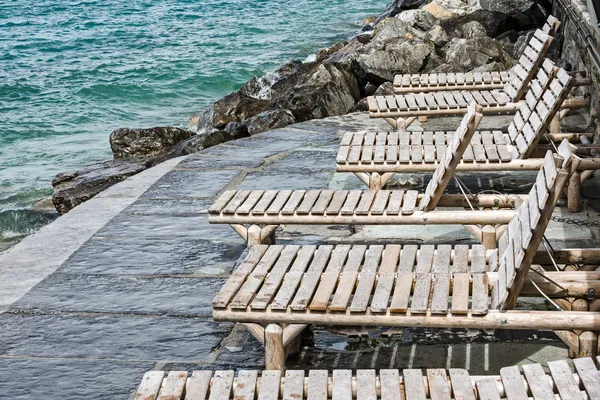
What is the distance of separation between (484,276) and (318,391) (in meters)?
1.23

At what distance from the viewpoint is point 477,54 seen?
12570 millimetres

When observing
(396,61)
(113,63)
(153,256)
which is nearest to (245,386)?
(153,256)

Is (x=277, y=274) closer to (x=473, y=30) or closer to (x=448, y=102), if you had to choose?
(x=448, y=102)

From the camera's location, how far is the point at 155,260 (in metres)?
6.16

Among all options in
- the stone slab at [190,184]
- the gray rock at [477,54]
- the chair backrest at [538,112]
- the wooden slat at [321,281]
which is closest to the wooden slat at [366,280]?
the wooden slat at [321,281]

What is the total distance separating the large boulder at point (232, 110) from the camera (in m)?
14.5

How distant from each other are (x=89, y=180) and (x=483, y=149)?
6.31 m

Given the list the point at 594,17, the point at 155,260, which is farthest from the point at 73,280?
→ the point at 594,17

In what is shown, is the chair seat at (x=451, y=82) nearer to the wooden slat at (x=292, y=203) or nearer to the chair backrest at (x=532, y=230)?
the wooden slat at (x=292, y=203)

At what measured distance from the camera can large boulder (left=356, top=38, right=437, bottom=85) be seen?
13.4m

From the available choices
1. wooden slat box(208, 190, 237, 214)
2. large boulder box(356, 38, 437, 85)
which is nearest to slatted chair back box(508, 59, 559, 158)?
wooden slat box(208, 190, 237, 214)

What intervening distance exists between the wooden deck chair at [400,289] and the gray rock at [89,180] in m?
6.87

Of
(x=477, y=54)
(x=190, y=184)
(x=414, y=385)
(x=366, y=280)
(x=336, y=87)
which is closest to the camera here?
(x=414, y=385)

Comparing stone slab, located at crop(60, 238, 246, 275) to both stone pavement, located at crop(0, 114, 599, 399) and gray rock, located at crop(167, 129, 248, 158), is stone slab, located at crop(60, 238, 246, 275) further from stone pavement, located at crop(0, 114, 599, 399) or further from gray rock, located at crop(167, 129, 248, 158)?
gray rock, located at crop(167, 129, 248, 158)
